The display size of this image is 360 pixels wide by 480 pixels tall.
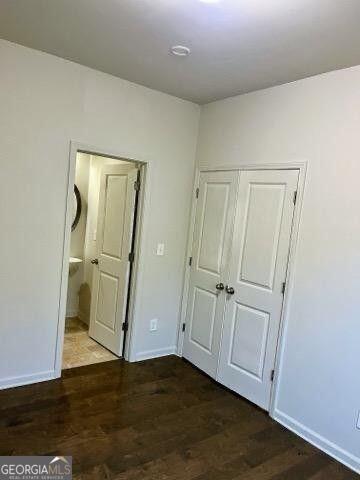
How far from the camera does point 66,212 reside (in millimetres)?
2924

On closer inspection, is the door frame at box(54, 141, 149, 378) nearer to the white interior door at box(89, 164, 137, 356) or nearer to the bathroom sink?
the white interior door at box(89, 164, 137, 356)

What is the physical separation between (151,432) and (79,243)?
9.03 feet

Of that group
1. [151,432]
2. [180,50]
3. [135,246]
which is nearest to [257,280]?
[135,246]

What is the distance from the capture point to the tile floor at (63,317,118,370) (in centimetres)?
343

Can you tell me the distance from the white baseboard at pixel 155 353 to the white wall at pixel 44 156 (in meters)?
0.87

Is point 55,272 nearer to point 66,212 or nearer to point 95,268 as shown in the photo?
point 66,212

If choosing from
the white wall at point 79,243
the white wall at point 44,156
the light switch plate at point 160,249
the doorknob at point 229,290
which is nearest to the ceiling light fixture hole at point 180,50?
the white wall at point 44,156

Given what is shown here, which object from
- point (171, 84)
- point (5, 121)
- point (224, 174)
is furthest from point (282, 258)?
point (5, 121)

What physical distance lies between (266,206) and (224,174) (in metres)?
0.59

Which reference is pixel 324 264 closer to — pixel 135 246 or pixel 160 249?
pixel 160 249

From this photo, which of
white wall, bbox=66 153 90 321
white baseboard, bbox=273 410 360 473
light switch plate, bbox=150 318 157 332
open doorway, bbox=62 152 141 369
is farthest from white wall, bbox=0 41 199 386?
white baseboard, bbox=273 410 360 473

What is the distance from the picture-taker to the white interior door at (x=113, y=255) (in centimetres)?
352

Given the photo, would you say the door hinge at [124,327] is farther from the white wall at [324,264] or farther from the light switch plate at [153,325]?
the white wall at [324,264]

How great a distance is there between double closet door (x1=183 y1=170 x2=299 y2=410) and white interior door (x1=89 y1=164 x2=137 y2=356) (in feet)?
2.30
